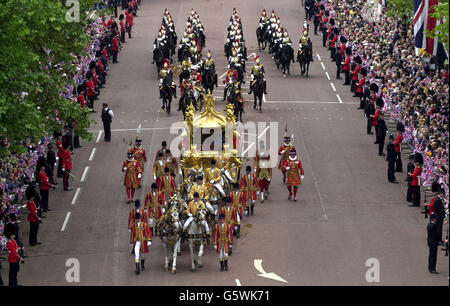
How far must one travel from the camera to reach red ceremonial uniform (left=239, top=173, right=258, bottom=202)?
44875 millimetres

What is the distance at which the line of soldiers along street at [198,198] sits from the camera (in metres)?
39.7

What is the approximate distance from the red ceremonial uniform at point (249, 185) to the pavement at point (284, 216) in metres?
0.70

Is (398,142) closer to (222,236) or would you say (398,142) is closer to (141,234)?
(222,236)

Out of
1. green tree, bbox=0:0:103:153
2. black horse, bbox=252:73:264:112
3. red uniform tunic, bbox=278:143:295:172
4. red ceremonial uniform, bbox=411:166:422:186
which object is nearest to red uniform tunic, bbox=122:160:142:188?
green tree, bbox=0:0:103:153

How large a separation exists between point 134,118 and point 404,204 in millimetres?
16478

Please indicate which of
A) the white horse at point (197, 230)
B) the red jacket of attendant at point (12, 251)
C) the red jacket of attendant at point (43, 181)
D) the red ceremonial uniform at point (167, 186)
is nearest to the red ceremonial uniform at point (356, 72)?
the red ceremonial uniform at point (167, 186)

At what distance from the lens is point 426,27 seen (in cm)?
5053

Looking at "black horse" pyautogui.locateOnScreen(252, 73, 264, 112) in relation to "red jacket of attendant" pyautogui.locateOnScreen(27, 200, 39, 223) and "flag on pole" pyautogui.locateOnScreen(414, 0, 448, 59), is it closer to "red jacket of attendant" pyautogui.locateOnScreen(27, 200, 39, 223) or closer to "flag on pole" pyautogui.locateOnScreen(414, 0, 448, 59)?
"flag on pole" pyautogui.locateOnScreen(414, 0, 448, 59)

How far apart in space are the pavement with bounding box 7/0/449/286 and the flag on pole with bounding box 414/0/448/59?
442 centimetres

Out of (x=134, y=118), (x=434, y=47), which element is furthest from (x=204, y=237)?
(x=134, y=118)

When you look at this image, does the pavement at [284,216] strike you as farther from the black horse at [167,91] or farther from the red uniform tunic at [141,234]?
the red uniform tunic at [141,234]

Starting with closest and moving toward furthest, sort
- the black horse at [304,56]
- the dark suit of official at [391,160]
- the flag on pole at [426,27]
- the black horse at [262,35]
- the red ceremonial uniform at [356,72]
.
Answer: the dark suit of official at [391,160] < the flag on pole at [426,27] < the red ceremonial uniform at [356,72] < the black horse at [304,56] < the black horse at [262,35]
